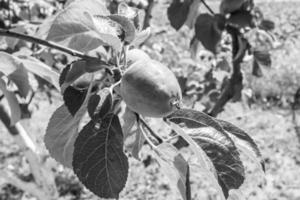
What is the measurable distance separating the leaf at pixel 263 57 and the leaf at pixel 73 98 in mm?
1229

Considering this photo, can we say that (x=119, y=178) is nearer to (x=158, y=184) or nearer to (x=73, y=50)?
(x=73, y=50)

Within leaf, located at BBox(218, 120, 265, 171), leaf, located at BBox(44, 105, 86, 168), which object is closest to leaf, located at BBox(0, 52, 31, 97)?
leaf, located at BBox(44, 105, 86, 168)

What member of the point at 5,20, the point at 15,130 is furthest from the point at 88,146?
the point at 5,20

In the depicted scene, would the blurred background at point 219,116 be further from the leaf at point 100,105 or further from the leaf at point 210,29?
the leaf at point 100,105

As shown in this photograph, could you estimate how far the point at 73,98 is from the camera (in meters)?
0.62

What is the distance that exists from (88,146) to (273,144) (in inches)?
128

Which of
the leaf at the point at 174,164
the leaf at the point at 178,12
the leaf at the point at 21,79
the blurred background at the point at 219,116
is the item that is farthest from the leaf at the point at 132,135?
the blurred background at the point at 219,116

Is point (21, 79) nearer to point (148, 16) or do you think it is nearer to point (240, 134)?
point (240, 134)

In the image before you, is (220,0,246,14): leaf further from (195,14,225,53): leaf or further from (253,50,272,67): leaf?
(253,50,272,67): leaf

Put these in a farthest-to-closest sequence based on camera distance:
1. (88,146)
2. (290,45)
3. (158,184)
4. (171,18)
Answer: (290,45) → (158,184) → (171,18) → (88,146)

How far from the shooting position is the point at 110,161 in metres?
0.60

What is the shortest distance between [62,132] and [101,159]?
0.13m

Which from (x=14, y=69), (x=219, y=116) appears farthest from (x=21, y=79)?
(x=219, y=116)

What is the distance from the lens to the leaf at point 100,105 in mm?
582
